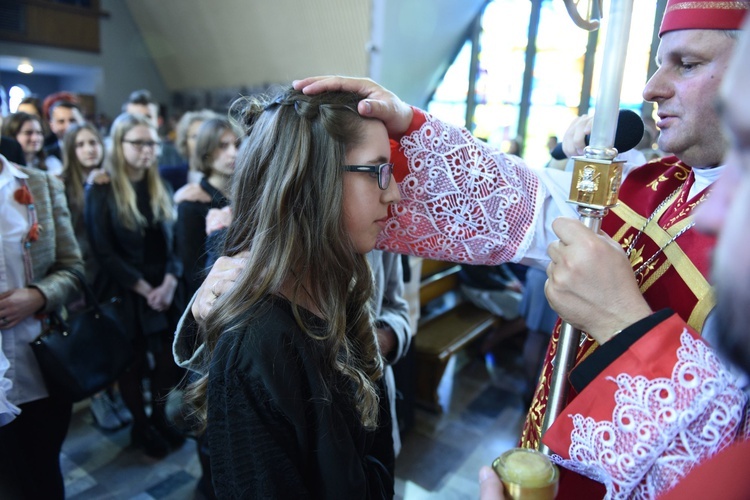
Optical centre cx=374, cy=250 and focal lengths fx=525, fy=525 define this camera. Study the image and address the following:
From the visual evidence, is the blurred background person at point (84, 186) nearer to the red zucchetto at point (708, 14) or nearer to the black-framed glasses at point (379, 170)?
the black-framed glasses at point (379, 170)

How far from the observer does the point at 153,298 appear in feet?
10.4

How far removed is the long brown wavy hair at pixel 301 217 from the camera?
44.1 inches

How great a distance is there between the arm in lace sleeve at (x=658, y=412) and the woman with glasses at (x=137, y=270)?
2782 millimetres

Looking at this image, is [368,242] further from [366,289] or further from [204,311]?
[204,311]

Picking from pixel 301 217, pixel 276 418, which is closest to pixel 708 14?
pixel 301 217

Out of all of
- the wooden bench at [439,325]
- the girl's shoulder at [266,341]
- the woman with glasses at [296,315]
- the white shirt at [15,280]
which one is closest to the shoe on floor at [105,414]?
the white shirt at [15,280]

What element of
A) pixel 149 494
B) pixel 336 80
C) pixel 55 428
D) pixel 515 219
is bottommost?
pixel 149 494

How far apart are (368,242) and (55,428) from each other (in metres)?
1.66

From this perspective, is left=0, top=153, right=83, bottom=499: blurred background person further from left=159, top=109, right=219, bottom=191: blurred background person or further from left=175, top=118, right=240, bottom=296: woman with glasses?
left=159, top=109, right=219, bottom=191: blurred background person

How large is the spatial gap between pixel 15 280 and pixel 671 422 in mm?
2171

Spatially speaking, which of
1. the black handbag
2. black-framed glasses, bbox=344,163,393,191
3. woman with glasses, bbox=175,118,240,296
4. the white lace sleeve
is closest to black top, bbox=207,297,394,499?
black-framed glasses, bbox=344,163,393,191

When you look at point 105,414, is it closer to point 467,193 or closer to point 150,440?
point 150,440

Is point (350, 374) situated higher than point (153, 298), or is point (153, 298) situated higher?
point (350, 374)

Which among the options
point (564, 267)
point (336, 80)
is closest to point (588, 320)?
point (564, 267)
